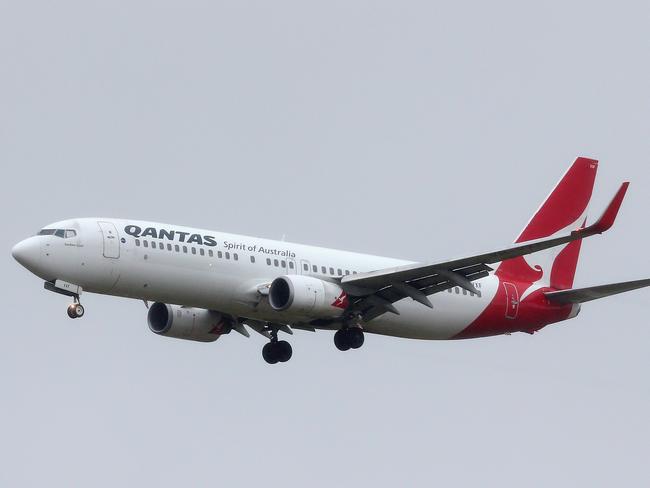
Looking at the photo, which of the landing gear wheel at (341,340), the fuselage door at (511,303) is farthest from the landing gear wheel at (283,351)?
the fuselage door at (511,303)

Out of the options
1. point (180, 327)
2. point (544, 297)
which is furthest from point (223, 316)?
point (544, 297)

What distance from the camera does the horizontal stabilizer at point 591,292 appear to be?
5291cm

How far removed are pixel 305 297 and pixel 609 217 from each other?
10676mm

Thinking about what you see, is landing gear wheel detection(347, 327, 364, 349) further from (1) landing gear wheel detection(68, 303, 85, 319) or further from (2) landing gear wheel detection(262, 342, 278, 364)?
(1) landing gear wheel detection(68, 303, 85, 319)

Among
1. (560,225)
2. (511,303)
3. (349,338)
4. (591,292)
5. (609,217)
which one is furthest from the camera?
(560,225)

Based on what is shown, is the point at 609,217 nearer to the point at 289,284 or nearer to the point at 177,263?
the point at 289,284

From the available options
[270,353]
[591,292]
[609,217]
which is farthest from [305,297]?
[591,292]

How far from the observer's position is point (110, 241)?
50219 millimetres

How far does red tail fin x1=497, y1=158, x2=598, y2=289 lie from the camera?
6022 centimetres

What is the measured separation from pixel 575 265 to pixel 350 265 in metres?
11.6

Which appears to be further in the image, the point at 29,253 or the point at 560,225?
the point at 560,225

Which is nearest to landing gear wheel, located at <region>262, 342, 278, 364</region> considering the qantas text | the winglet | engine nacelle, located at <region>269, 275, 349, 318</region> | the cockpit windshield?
engine nacelle, located at <region>269, 275, 349, 318</region>

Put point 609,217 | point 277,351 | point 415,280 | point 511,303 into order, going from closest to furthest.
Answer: point 609,217, point 415,280, point 277,351, point 511,303

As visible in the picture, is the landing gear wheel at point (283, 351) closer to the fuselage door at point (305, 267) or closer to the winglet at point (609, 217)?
the fuselage door at point (305, 267)
